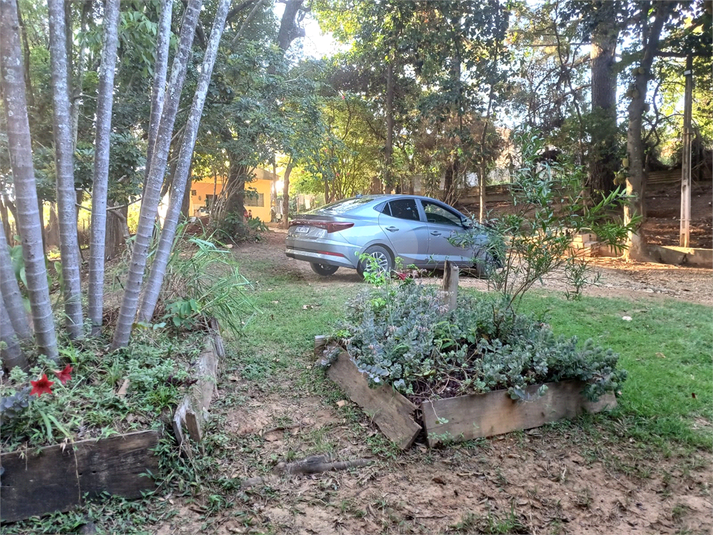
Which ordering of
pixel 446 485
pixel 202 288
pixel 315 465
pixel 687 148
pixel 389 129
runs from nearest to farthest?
1. pixel 446 485
2. pixel 315 465
3. pixel 202 288
4. pixel 687 148
5. pixel 389 129

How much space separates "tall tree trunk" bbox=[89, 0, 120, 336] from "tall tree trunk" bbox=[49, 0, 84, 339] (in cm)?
11

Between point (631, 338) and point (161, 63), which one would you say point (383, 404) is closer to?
point (161, 63)

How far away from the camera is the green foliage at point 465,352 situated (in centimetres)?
240

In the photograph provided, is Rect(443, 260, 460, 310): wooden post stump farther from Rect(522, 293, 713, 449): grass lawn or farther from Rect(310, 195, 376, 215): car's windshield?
Rect(310, 195, 376, 215): car's windshield

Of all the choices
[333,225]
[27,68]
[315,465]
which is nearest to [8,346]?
[315,465]

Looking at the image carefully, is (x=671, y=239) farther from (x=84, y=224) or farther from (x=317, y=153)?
(x=84, y=224)

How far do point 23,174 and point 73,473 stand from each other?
1.38 metres

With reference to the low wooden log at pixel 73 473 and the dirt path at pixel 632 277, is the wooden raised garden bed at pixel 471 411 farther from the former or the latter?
the dirt path at pixel 632 277

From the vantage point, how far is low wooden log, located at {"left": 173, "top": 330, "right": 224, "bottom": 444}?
6.81 feet

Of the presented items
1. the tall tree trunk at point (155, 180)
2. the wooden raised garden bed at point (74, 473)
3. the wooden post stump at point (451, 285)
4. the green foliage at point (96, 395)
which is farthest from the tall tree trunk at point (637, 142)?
the wooden raised garden bed at point (74, 473)

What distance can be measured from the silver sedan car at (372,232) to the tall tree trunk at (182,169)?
2.98 meters

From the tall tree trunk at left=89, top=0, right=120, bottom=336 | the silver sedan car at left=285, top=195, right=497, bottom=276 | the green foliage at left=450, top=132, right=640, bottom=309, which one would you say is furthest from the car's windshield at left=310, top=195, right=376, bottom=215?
the tall tree trunk at left=89, top=0, right=120, bottom=336

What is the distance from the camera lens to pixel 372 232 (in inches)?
231

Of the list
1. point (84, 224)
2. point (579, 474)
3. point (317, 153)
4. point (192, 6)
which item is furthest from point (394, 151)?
point (579, 474)
